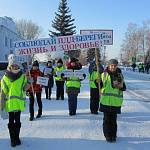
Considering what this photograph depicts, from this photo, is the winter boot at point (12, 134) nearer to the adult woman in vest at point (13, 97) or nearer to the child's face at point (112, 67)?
the adult woman in vest at point (13, 97)

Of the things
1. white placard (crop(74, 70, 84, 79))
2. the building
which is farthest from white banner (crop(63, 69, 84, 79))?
the building

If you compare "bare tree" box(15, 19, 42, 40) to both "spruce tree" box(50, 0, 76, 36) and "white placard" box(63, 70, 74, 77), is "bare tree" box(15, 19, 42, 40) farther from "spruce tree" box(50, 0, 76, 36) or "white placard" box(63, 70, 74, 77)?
"white placard" box(63, 70, 74, 77)

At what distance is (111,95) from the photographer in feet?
28.8

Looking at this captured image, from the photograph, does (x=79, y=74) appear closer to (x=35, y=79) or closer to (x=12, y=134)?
(x=35, y=79)

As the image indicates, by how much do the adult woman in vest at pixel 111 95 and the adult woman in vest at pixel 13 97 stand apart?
179 cm

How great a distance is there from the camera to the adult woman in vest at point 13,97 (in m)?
8.20

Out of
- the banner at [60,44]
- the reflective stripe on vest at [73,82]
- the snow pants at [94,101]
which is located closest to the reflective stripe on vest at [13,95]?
the banner at [60,44]

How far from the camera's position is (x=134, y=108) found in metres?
13.8

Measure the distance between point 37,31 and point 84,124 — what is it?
108 metres

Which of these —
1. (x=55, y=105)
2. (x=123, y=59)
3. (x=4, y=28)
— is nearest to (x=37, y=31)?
(x=123, y=59)

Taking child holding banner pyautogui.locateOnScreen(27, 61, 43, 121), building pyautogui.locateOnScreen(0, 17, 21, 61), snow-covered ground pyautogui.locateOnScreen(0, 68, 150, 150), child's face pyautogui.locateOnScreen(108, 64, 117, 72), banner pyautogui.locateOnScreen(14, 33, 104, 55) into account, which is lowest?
snow-covered ground pyautogui.locateOnScreen(0, 68, 150, 150)

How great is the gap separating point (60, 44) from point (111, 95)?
360 cm

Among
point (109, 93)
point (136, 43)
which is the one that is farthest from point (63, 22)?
point (109, 93)

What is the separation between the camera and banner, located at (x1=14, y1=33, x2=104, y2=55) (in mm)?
11688
